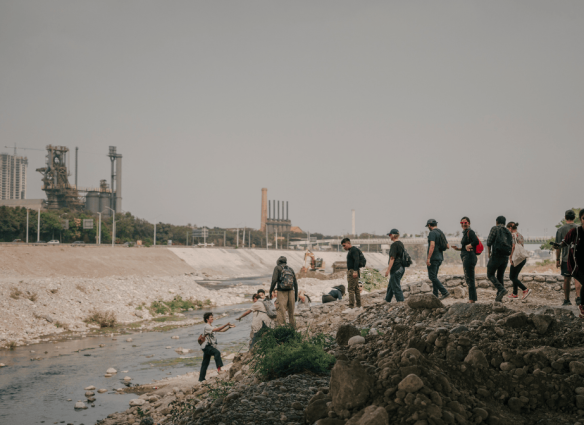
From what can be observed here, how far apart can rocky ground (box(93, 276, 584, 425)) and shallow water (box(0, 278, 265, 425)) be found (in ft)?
12.4

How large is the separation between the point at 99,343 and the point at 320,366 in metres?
13.2

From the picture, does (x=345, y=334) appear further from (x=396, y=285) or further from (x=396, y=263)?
(x=396, y=285)

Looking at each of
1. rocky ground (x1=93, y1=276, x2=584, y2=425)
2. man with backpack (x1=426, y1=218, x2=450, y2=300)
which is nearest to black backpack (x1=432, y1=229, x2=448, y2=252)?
man with backpack (x1=426, y1=218, x2=450, y2=300)

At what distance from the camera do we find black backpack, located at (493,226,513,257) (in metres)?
9.47

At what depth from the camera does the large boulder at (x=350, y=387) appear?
4.64 meters

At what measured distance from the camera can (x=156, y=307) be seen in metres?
25.2

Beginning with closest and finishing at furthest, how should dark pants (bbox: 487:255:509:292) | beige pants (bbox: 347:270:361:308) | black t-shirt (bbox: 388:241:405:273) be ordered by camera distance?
dark pants (bbox: 487:255:509:292)
black t-shirt (bbox: 388:241:405:273)
beige pants (bbox: 347:270:361:308)

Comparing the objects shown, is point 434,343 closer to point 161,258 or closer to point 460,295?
point 460,295

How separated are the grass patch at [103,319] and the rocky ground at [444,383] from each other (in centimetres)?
1483

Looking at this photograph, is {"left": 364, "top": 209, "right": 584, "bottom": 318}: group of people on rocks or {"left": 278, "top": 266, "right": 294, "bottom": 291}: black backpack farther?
{"left": 278, "top": 266, "right": 294, "bottom": 291}: black backpack

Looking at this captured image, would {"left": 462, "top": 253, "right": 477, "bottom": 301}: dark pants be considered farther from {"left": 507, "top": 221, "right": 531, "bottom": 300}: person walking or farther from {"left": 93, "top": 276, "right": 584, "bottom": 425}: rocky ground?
{"left": 93, "top": 276, "right": 584, "bottom": 425}: rocky ground

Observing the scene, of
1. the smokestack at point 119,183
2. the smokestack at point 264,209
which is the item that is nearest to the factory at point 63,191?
the smokestack at point 119,183

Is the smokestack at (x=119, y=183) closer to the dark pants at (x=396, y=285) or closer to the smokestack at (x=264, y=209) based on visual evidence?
the smokestack at (x=264, y=209)

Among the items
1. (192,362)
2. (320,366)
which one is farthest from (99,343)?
(320,366)
